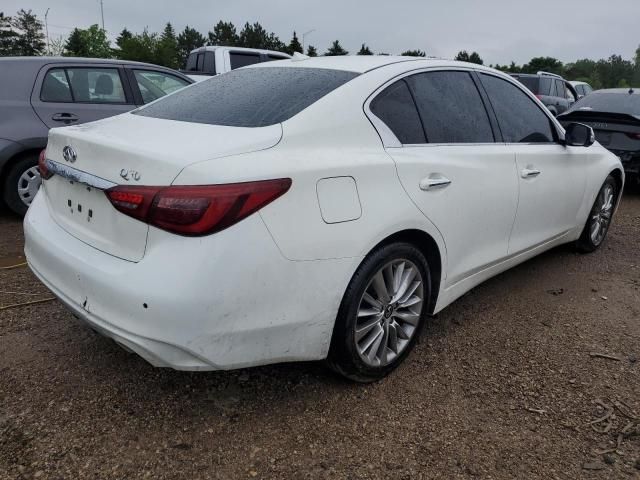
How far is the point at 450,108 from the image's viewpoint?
3047 mm

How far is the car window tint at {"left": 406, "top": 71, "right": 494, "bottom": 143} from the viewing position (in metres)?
2.88

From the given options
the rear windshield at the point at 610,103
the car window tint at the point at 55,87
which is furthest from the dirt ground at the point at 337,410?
the rear windshield at the point at 610,103

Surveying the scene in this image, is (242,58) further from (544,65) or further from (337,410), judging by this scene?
(544,65)

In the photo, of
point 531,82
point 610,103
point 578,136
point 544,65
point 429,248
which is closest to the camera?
point 429,248

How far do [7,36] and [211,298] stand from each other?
62.1 m

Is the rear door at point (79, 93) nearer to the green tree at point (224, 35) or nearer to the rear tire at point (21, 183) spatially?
the rear tire at point (21, 183)

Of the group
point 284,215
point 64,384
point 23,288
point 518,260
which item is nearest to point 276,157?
point 284,215

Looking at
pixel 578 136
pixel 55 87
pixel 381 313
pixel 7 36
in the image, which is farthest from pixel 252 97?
pixel 7 36

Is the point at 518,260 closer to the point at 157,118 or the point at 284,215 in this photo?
the point at 284,215

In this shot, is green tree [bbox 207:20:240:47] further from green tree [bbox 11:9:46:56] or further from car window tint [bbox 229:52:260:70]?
car window tint [bbox 229:52:260:70]

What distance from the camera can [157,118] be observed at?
8.80ft

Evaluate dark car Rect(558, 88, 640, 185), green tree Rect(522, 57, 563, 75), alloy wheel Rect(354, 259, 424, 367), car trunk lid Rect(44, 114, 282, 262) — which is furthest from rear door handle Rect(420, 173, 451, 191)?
green tree Rect(522, 57, 563, 75)

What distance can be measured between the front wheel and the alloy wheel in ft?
8.32

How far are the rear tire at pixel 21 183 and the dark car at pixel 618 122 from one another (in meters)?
6.03
